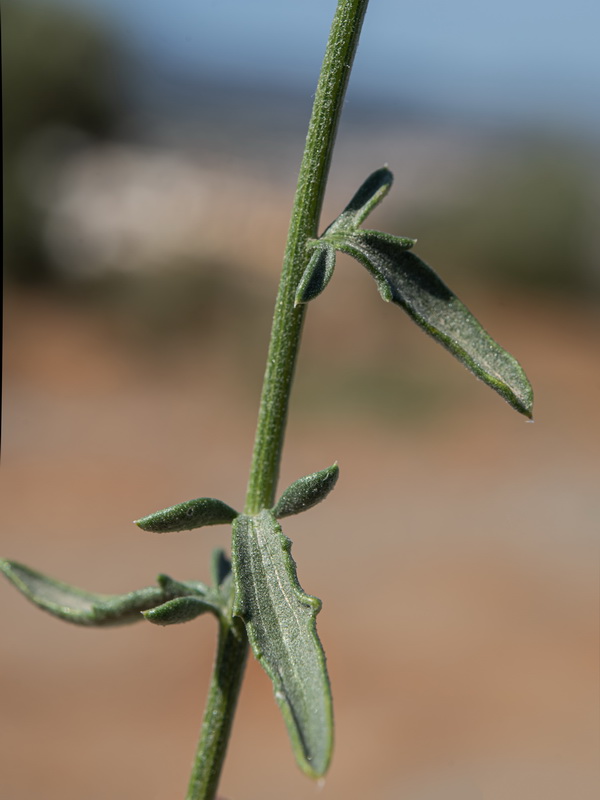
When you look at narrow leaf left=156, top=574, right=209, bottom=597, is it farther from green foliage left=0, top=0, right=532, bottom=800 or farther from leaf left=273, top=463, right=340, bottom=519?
leaf left=273, top=463, right=340, bottom=519

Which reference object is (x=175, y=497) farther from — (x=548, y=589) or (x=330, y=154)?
(x=330, y=154)

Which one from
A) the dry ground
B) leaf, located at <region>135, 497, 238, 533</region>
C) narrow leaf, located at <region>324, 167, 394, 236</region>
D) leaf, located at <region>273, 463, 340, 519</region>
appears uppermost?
the dry ground

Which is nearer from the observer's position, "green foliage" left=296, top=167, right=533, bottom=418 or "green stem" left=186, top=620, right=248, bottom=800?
"green foliage" left=296, top=167, right=533, bottom=418

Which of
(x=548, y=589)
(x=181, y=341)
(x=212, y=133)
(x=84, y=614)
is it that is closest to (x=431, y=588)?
(x=548, y=589)

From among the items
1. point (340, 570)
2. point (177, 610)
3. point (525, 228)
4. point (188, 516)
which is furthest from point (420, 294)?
point (525, 228)

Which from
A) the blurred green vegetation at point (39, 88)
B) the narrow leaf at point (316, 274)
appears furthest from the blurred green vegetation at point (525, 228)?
the narrow leaf at point (316, 274)

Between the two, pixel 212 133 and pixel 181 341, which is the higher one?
pixel 212 133

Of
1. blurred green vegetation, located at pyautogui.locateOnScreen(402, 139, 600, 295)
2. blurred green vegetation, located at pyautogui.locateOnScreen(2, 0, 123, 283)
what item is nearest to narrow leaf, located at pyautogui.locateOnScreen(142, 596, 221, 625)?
blurred green vegetation, located at pyautogui.locateOnScreen(402, 139, 600, 295)
